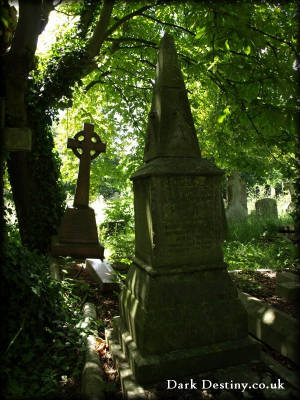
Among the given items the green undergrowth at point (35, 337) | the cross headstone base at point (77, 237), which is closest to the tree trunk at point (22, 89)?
the cross headstone base at point (77, 237)

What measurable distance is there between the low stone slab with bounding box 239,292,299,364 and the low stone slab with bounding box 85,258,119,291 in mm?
2363

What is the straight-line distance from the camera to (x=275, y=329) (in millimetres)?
3156

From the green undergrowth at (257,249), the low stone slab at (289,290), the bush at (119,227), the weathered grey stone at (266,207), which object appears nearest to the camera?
the low stone slab at (289,290)

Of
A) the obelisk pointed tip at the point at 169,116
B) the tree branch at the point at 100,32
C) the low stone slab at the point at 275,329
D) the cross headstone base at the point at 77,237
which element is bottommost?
the low stone slab at the point at 275,329

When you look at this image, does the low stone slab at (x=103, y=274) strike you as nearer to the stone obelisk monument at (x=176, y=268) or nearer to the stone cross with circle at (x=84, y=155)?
the stone obelisk monument at (x=176, y=268)

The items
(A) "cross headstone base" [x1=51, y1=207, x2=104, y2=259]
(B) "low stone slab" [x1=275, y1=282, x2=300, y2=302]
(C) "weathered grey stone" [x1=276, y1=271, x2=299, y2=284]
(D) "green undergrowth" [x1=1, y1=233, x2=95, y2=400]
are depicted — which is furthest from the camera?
(A) "cross headstone base" [x1=51, y1=207, x2=104, y2=259]

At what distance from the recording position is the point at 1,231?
10.7 feet

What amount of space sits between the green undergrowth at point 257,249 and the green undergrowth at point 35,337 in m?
4.29

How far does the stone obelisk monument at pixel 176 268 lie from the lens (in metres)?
2.82

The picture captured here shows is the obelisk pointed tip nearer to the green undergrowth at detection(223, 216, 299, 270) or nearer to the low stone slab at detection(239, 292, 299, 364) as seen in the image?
the low stone slab at detection(239, 292, 299, 364)

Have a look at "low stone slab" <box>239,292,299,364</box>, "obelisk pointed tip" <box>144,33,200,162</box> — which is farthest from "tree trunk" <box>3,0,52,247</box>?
"low stone slab" <box>239,292,299,364</box>

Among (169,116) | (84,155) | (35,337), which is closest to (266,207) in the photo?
(84,155)

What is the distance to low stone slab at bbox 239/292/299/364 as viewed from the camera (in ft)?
9.48

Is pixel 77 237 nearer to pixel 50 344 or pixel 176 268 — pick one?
pixel 50 344
